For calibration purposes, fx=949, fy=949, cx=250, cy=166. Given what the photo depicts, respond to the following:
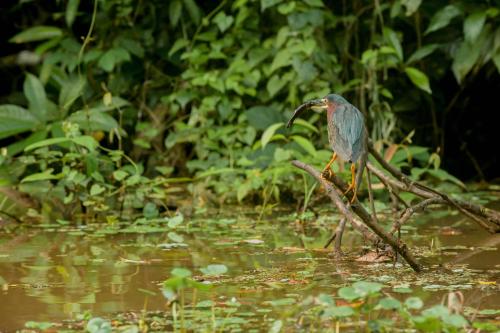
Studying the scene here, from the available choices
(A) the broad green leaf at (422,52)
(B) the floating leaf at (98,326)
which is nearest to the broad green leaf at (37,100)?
(A) the broad green leaf at (422,52)

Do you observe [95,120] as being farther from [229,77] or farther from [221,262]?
[221,262]

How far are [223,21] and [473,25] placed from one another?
5.68 feet

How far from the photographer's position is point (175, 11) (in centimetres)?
687

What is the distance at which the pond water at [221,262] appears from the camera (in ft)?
10.5

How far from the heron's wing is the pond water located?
1.57 feet

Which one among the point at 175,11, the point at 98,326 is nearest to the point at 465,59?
the point at 175,11

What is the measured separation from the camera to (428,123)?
7125mm

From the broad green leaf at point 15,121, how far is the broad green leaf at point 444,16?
2.71 meters

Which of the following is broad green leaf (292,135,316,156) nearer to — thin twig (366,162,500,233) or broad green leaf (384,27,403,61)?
broad green leaf (384,27,403,61)

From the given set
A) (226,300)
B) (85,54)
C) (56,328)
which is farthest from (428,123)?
(56,328)

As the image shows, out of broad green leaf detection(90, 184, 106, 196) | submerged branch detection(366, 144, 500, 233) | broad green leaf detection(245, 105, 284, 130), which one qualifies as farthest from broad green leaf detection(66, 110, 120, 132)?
submerged branch detection(366, 144, 500, 233)

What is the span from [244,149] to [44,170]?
147 cm

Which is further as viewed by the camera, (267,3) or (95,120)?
(267,3)

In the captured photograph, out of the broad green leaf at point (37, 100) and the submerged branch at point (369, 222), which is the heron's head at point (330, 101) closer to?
the submerged branch at point (369, 222)
